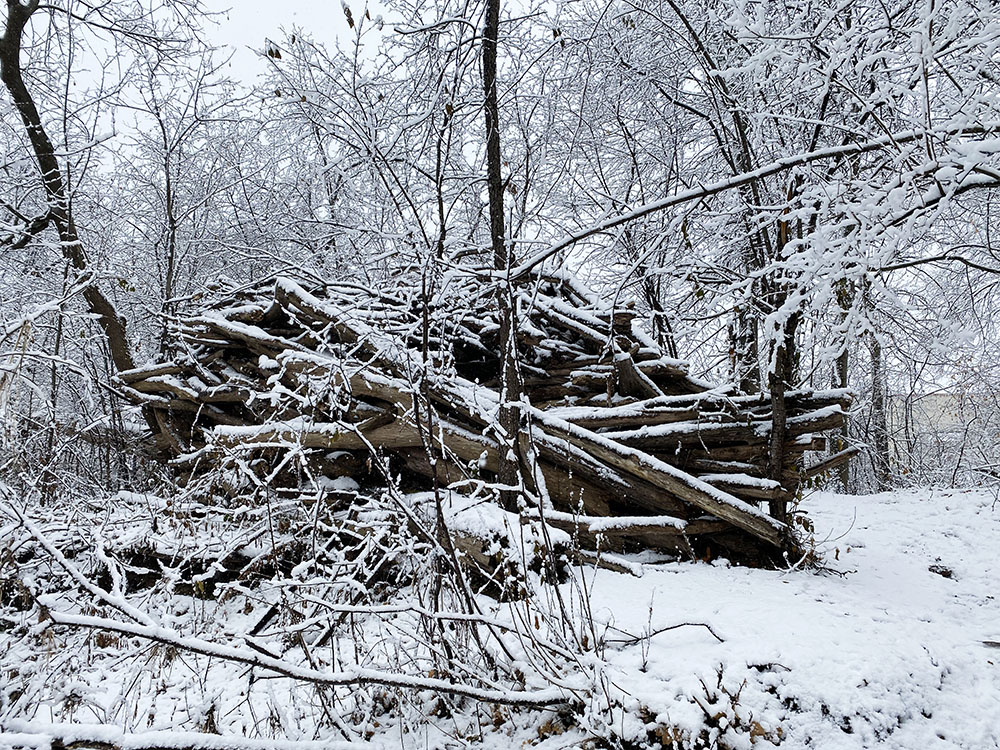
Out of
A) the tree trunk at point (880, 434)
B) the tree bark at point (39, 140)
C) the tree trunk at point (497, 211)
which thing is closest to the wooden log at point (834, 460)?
the tree trunk at point (497, 211)

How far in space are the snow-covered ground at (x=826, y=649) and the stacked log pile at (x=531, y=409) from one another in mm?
593

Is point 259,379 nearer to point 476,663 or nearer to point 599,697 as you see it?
point 476,663

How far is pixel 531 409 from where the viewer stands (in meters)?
3.79

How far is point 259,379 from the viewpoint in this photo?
6.49m

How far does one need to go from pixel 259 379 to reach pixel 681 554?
467cm

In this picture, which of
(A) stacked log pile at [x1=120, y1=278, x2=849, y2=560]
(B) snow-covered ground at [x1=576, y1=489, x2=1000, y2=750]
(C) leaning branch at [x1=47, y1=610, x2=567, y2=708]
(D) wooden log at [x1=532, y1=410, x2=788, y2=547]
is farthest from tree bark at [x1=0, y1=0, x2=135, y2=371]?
(B) snow-covered ground at [x1=576, y1=489, x2=1000, y2=750]

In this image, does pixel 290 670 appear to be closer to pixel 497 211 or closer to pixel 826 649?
pixel 826 649

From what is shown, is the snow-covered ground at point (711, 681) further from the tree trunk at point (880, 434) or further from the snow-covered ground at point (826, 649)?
the tree trunk at point (880, 434)

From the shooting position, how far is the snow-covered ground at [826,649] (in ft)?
8.48

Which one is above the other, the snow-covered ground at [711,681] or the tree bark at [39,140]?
the tree bark at [39,140]

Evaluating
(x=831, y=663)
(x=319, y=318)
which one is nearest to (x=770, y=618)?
(x=831, y=663)

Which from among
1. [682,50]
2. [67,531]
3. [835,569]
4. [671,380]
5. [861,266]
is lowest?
[835,569]

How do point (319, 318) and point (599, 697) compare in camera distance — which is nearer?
point (599, 697)

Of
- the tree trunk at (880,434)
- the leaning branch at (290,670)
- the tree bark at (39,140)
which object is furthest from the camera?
the tree trunk at (880,434)
